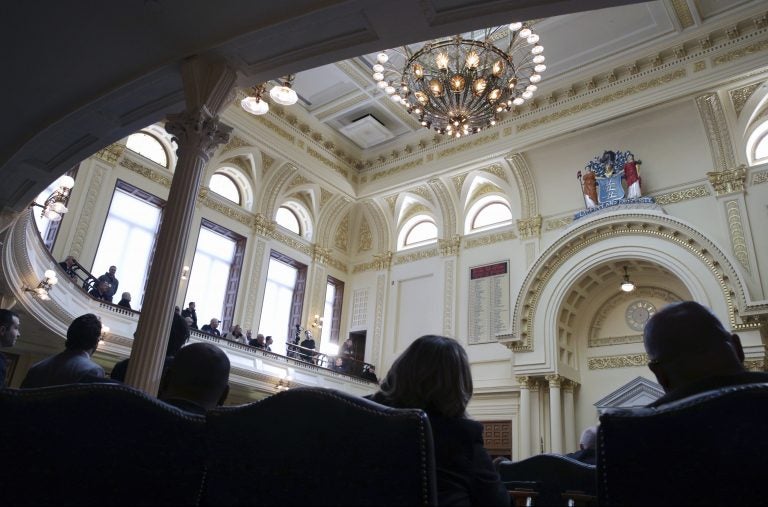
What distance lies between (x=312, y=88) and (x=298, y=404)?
1322cm

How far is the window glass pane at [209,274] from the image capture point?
44.2 feet

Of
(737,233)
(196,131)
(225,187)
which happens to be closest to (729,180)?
(737,233)

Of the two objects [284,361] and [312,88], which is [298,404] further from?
[312,88]

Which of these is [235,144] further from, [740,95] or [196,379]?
[196,379]

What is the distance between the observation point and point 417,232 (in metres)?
16.3

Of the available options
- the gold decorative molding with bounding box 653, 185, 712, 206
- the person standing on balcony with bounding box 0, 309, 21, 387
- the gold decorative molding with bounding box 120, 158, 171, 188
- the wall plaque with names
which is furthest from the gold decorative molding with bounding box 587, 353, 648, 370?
the person standing on balcony with bounding box 0, 309, 21, 387

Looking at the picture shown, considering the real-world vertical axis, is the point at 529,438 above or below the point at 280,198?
below

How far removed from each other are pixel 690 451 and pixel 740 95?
12.2 m

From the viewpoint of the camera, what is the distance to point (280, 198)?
50.1 ft

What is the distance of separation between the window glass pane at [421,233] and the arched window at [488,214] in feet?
4.07

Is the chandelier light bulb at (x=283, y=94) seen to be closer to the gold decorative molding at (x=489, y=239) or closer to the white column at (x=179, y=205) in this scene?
the white column at (x=179, y=205)

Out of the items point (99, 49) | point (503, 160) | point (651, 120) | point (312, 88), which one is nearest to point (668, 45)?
point (651, 120)

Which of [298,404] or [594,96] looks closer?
[298,404]

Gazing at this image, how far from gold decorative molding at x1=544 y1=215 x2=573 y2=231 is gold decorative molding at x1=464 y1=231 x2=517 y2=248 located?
880mm
